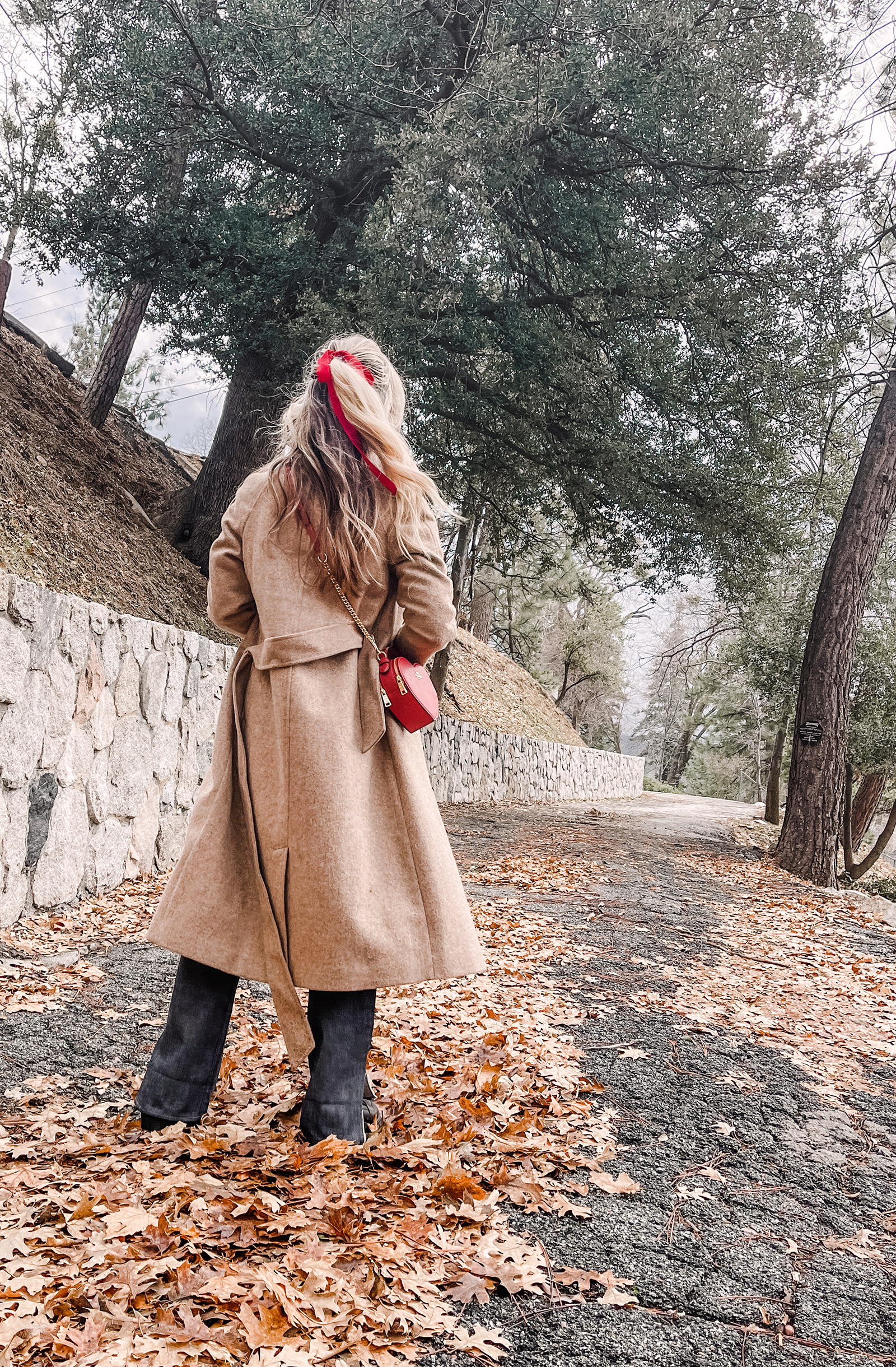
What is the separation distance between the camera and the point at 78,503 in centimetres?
968

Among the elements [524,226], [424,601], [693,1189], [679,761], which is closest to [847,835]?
[524,226]

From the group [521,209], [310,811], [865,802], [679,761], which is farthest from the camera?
[679,761]

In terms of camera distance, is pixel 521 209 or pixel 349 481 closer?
pixel 349 481

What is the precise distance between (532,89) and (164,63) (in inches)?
140

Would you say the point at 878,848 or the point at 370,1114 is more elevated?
the point at 878,848

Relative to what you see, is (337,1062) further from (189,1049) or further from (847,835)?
(847,835)

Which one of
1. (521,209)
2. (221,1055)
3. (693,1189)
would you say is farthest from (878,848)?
(221,1055)

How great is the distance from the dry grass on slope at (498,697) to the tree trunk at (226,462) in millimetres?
5911

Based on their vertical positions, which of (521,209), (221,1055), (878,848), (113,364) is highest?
(521,209)

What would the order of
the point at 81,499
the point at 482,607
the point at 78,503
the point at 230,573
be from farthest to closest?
1. the point at 482,607
2. the point at 81,499
3. the point at 78,503
4. the point at 230,573

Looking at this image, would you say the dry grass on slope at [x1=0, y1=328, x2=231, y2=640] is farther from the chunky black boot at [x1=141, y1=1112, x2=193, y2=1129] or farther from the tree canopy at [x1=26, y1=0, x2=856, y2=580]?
the chunky black boot at [x1=141, y1=1112, x2=193, y2=1129]

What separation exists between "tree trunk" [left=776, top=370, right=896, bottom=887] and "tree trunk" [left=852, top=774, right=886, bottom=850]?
7332mm

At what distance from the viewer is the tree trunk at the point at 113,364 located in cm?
1207

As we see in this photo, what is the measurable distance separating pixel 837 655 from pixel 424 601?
8088 mm
